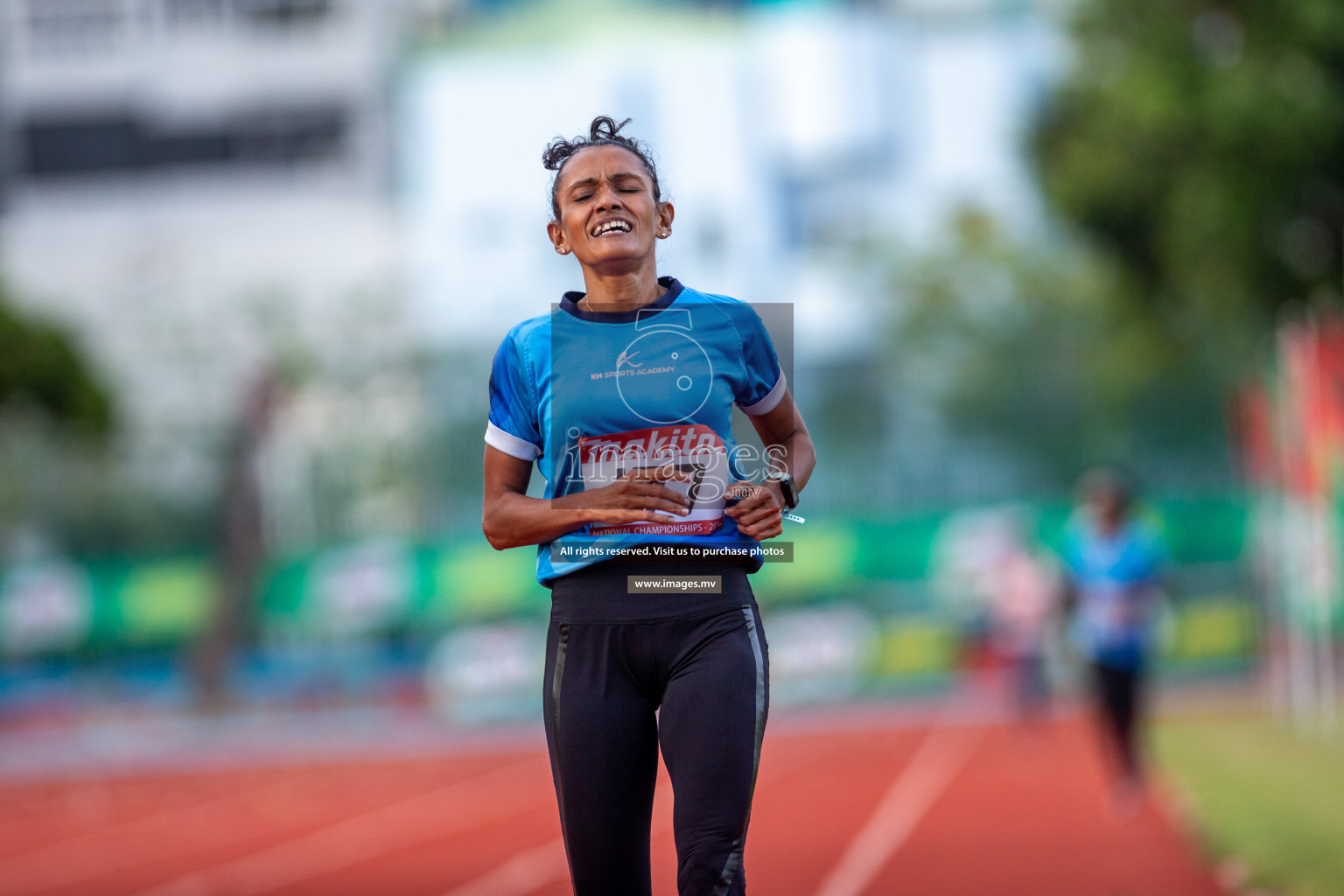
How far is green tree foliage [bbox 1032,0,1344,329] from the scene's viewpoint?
1382 centimetres

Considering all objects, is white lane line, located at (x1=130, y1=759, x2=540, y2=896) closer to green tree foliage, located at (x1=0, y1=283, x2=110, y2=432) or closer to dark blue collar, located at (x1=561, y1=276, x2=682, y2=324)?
dark blue collar, located at (x1=561, y1=276, x2=682, y2=324)

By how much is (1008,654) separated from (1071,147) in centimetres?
650

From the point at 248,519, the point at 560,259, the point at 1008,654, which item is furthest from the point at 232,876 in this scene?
the point at 560,259

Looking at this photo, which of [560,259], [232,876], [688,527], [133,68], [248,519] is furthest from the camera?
[133,68]

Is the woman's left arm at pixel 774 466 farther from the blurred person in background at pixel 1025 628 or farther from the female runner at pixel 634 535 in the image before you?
the blurred person in background at pixel 1025 628

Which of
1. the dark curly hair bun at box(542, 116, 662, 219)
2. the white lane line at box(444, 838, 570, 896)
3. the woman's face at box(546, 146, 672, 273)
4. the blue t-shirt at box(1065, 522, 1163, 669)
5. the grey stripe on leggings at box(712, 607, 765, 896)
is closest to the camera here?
the grey stripe on leggings at box(712, 607, 765, 896)

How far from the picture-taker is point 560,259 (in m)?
34.9

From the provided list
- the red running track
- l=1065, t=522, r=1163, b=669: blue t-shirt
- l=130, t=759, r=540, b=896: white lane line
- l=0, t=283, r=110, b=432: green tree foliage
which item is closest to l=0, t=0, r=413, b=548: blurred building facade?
l=0, t=283, r=110, b=432: green tree foliage

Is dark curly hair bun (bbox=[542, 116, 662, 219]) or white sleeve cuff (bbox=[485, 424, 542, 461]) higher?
dark curly hair bun (bbox=[542, 116, 662, 219])

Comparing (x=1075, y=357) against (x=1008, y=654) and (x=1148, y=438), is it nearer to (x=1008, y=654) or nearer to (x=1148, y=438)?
(x=1148, y=438)

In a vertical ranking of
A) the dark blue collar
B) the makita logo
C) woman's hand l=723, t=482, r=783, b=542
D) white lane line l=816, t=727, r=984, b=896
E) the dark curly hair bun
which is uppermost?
the dark curly hair bun

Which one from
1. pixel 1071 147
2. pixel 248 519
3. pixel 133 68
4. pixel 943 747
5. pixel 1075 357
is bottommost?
pixel 943 747

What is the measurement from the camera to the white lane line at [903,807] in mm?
8547

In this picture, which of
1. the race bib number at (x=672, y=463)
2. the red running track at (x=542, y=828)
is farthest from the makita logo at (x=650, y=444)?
the red running track at (x=542, y=828)
